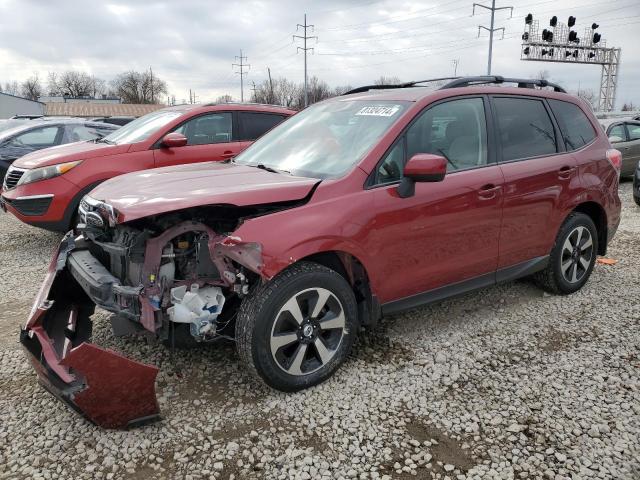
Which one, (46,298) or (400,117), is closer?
(46,298)

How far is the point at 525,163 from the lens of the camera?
398 centimetres

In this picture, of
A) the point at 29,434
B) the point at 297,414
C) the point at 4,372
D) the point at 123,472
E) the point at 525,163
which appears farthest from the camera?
the point at 525,163

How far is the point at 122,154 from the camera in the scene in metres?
6.00

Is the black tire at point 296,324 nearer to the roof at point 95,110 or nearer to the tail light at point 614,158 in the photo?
the tail light at point 614,158

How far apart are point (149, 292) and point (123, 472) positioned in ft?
3.06

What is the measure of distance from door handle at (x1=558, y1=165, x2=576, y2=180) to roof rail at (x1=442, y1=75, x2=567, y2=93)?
82 centimetres

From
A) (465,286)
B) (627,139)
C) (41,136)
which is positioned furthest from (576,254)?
(41,136)

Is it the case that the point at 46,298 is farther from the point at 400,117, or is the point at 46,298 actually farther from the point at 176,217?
the point at 400,117

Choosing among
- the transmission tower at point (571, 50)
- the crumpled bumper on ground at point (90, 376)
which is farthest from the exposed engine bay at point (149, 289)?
the transmission tower at point (571, 50)

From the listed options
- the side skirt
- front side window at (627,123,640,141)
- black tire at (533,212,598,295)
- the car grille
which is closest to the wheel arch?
black tire at (533,212,598,295)

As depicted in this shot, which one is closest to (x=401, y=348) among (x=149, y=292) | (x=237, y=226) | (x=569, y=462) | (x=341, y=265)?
(x=341, y=265)

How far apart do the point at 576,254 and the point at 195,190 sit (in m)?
3.61

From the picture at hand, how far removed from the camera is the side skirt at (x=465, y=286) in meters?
3.42

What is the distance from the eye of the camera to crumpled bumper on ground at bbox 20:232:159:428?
7.91 feet
